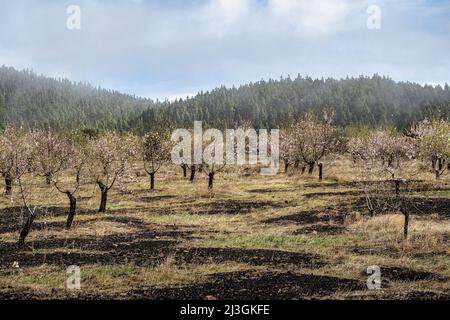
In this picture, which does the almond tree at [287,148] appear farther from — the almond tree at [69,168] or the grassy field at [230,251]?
the almond tree at [69,168]

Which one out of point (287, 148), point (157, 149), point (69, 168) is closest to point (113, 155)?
point (69, 168)

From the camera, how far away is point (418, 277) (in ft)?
53.9

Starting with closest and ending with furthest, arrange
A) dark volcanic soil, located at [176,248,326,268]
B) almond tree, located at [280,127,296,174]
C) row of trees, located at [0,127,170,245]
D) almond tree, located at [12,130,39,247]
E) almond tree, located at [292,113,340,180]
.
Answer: dark volcanic soil, located at [176,248,326,268]
almond tree, located at [12,130,39,247]
row of trees, located at [0,127,170,245]
almond tree, located at [292,113,340,180]
almond tree, located at [280,127,296,174]

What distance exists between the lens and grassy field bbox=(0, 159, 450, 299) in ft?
49.2

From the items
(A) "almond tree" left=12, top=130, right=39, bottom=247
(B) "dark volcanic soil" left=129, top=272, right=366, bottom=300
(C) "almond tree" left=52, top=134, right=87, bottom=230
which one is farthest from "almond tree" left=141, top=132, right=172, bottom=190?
(B) "dark volcanic soil" left=129, top=272, right=366, bottom=300

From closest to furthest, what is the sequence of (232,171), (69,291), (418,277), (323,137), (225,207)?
(69,291) < (418,277) < (225,207) < (323,137) < (232,171)

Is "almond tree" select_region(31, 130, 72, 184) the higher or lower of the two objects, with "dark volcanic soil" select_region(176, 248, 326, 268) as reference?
higher

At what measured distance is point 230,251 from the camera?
70.2 ft

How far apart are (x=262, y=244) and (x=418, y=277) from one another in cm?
848

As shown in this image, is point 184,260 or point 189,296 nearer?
point 189,296

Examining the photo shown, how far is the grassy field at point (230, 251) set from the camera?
15.0 metres

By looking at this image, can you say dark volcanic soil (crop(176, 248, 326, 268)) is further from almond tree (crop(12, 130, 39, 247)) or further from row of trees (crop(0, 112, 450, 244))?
almond tree (crop(12, 130, 39, 247))

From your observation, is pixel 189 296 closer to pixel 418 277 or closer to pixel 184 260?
pixel 184 260
